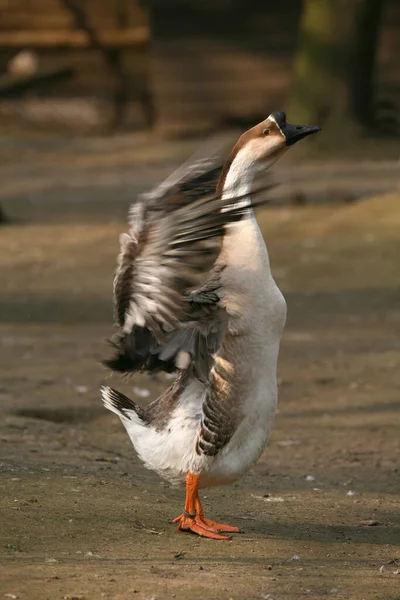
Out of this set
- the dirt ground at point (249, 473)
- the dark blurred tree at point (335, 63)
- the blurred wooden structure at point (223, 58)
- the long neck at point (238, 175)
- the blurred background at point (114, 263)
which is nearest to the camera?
the dirt ground at point (249, 473)

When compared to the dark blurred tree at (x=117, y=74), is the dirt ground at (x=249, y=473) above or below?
above

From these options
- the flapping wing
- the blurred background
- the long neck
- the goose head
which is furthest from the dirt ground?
the goose head

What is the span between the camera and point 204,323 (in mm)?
5164

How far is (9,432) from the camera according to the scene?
7168 mm

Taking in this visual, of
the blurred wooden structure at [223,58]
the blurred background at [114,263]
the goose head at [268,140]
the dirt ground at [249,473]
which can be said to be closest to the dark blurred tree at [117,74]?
the blurred background at [114,263]

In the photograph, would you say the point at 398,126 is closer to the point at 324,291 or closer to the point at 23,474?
the point at 324,291

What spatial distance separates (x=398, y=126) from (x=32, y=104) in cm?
829

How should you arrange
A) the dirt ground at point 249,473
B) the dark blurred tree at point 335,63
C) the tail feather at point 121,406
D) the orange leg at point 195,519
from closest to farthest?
1. the dirt ground at point 249,473
2. the orange leg at point 195,519
3. the tail feather at point 121,406
4. the dark blurred tree at point 335,63

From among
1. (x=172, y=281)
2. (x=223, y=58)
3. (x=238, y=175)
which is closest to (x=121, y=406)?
(x=172, y=281)

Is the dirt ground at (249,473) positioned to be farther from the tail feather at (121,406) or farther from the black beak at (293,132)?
the black beak at (293,132)

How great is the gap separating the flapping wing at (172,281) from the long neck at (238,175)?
0.07 m

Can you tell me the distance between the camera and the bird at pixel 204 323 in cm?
490

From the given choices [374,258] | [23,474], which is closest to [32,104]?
[374,258]

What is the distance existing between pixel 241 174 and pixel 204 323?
653 mm
